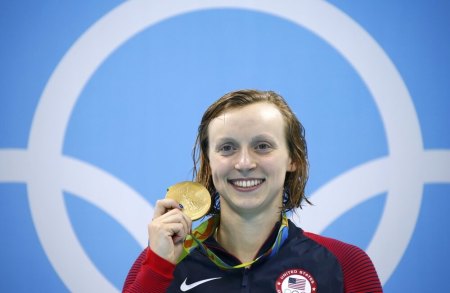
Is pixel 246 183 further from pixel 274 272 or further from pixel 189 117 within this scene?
pixel 189 117

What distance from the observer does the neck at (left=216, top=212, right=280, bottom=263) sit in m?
1.57

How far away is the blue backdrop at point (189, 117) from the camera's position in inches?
93.0

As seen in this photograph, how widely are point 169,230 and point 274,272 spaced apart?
0.34 m

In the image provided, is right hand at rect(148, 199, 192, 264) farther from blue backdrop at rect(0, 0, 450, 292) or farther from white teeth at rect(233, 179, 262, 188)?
blue backdrop at rect(0, 0, 450, 292)

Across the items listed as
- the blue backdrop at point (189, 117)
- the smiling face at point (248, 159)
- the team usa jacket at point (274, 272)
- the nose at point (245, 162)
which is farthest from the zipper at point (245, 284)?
the blue backdrop at point (189, 117)

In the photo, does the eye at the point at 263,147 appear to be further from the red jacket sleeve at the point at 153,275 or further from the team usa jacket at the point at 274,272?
the red jacket sleeve at the point at 153,275

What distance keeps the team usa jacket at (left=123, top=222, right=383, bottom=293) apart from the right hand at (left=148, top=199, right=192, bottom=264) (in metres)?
0.03

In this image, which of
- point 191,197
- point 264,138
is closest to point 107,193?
point 191,197

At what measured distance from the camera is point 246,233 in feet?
5.16

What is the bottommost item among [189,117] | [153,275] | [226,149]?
[153,275]

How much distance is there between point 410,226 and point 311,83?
0.82 metres

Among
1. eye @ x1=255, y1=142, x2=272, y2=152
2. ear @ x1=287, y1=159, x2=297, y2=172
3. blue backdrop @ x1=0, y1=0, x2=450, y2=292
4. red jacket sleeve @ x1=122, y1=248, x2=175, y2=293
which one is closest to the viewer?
red jacket sleeve @ x1=122, y1=248, x2=175, y2=293

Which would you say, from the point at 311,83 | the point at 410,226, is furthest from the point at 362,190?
the point at 311,83

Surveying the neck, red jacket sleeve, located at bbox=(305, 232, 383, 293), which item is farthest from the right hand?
red jacket sleeve, located at bbox=(305, 232, 383, 293)
